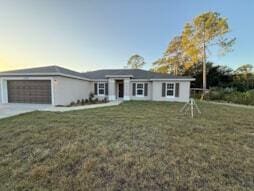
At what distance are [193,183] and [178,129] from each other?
3.17 meters

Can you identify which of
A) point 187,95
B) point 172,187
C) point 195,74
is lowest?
point 172,187

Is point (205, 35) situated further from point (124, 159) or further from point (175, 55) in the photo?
point (124, 159)

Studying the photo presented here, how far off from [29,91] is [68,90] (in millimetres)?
3161

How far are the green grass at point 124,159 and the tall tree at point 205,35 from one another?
18.0 metres

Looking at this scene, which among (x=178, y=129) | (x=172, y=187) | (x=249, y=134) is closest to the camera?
(x=172, y=187)

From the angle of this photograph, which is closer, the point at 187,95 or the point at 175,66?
the point at 187,95

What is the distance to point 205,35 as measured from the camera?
19.6 meters

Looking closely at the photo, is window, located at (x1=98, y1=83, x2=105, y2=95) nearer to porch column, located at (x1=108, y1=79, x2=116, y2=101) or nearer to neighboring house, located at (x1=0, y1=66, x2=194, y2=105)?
neighboring house, located at (x1=0, y1=66, x2=194, y2=105)

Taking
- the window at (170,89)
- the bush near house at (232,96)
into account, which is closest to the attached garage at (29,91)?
the window at (170,89)

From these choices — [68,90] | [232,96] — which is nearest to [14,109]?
[68,90]

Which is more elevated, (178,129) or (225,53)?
(225,53)

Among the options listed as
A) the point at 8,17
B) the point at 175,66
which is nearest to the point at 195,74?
the point at 175,66

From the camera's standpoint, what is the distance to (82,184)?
2393 mm

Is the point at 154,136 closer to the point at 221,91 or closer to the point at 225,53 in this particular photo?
the point at 221,91
